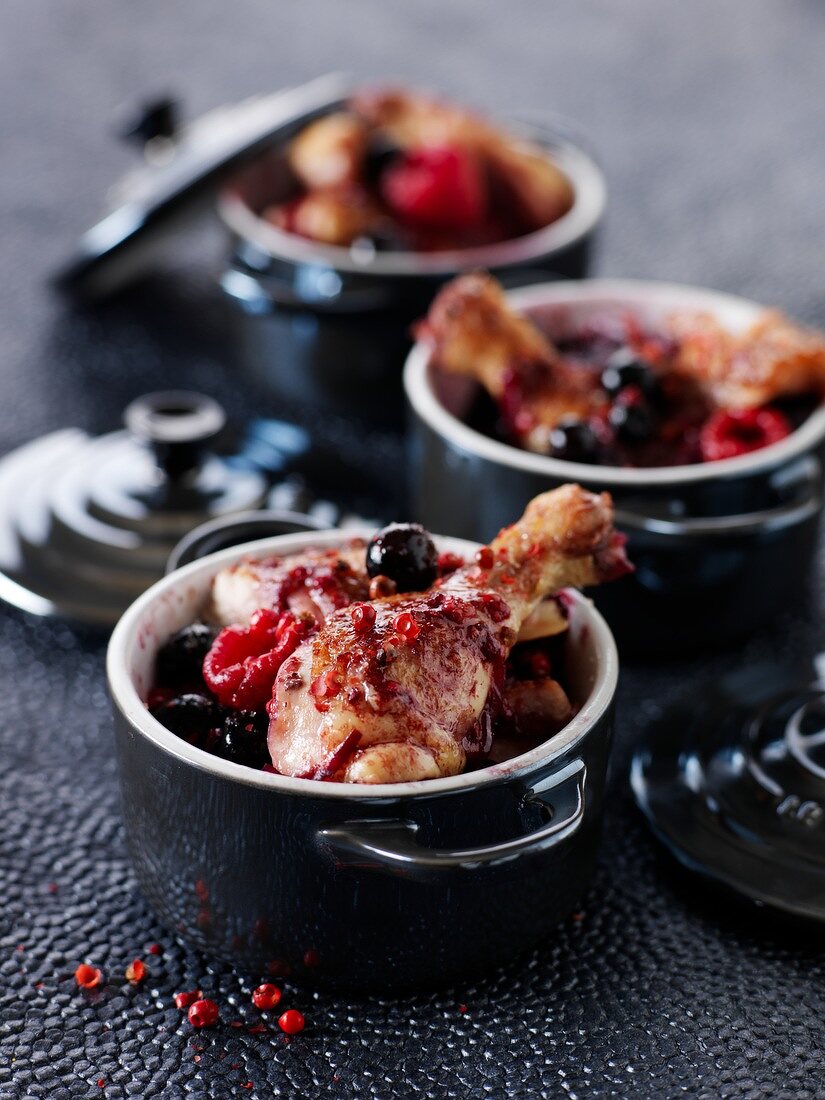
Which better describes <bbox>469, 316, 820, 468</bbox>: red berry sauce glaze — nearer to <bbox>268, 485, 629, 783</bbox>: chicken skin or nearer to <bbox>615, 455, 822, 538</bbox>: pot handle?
<bbox>615, 455, 822, 538</bbox>: pot handle

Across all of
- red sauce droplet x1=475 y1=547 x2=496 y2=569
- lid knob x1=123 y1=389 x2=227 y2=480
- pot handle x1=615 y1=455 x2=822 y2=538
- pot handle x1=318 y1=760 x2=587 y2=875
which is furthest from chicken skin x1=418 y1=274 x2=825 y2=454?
pot handle x1=318 y1=760 x2=587 y2=875

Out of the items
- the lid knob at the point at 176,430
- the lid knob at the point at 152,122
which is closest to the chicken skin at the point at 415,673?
the lid knob at the point at 176,430

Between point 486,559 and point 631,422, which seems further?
point 631,422

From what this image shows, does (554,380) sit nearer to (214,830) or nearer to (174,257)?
(214,830)

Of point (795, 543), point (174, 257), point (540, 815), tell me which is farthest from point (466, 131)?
point (540, 815)

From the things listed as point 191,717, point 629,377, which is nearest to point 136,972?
point 191,717

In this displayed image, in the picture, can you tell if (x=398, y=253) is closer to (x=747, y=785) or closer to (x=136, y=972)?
(x=747, y=785)

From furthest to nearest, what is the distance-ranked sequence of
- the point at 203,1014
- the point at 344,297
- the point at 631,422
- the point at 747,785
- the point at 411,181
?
the point at 411,181 < the point at 344,297 < the point at 631,422 < the point at 747,785 < the point at 203,1014
